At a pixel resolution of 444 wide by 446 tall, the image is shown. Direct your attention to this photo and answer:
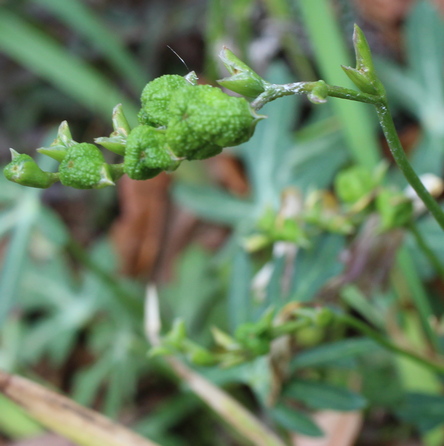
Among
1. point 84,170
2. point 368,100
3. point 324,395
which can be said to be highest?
point 84,170

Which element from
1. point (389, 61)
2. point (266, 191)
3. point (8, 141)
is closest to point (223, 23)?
point (389, 61)

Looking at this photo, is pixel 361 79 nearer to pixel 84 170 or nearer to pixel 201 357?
pixel 84 170

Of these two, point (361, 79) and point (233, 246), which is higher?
point (361, 79)

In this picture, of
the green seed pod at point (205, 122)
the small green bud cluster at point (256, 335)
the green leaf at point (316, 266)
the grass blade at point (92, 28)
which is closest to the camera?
the green seed pod at point (205, 122)

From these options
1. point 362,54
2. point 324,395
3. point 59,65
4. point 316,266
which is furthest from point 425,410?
point 59,65

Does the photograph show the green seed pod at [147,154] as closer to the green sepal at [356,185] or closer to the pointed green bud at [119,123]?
the pointed green bud at [119,123]

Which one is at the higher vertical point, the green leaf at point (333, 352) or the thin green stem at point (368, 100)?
the thin green stem at point (368, 100)

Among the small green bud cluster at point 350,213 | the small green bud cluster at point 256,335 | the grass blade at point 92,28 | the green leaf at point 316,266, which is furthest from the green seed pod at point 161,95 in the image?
the grass blade at point 92,28
